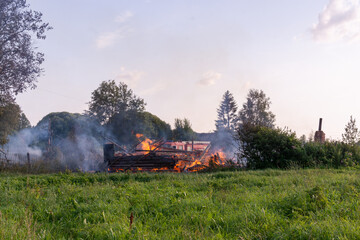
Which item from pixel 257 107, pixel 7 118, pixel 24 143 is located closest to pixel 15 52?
pixel 7 118

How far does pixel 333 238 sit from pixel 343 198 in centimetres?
295

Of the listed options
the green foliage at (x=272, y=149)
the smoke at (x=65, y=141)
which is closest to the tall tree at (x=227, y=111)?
Answer: the smoke at (x=65, y=141)

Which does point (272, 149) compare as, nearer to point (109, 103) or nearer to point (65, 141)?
point (65, 141)

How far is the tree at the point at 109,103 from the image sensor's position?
44.6 m

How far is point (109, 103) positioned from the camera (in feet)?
147

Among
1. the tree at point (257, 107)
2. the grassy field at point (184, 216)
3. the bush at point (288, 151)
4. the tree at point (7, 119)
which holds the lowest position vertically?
the grassy field at point (184, 216)

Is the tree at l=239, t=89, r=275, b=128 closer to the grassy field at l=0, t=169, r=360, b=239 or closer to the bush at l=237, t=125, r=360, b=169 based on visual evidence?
the bush at l=237, t=125, r=360, b=169

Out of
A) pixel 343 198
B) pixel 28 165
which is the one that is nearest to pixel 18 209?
pixel 343 198

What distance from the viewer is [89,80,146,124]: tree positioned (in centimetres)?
4458

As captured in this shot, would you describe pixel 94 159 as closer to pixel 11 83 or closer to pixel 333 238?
pixel 11 83

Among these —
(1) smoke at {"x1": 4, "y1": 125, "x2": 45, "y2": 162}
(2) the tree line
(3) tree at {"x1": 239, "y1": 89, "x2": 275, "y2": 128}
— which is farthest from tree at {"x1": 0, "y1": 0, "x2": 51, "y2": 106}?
(3) tree at {"x1": 239, "y1": 89, "x2": 275, "y2": 128}

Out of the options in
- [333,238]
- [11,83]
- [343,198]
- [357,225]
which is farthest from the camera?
[11,83]

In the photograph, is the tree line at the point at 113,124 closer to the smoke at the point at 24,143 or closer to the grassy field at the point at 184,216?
the smoke at the point at 24,143

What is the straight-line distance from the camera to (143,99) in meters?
45.5
